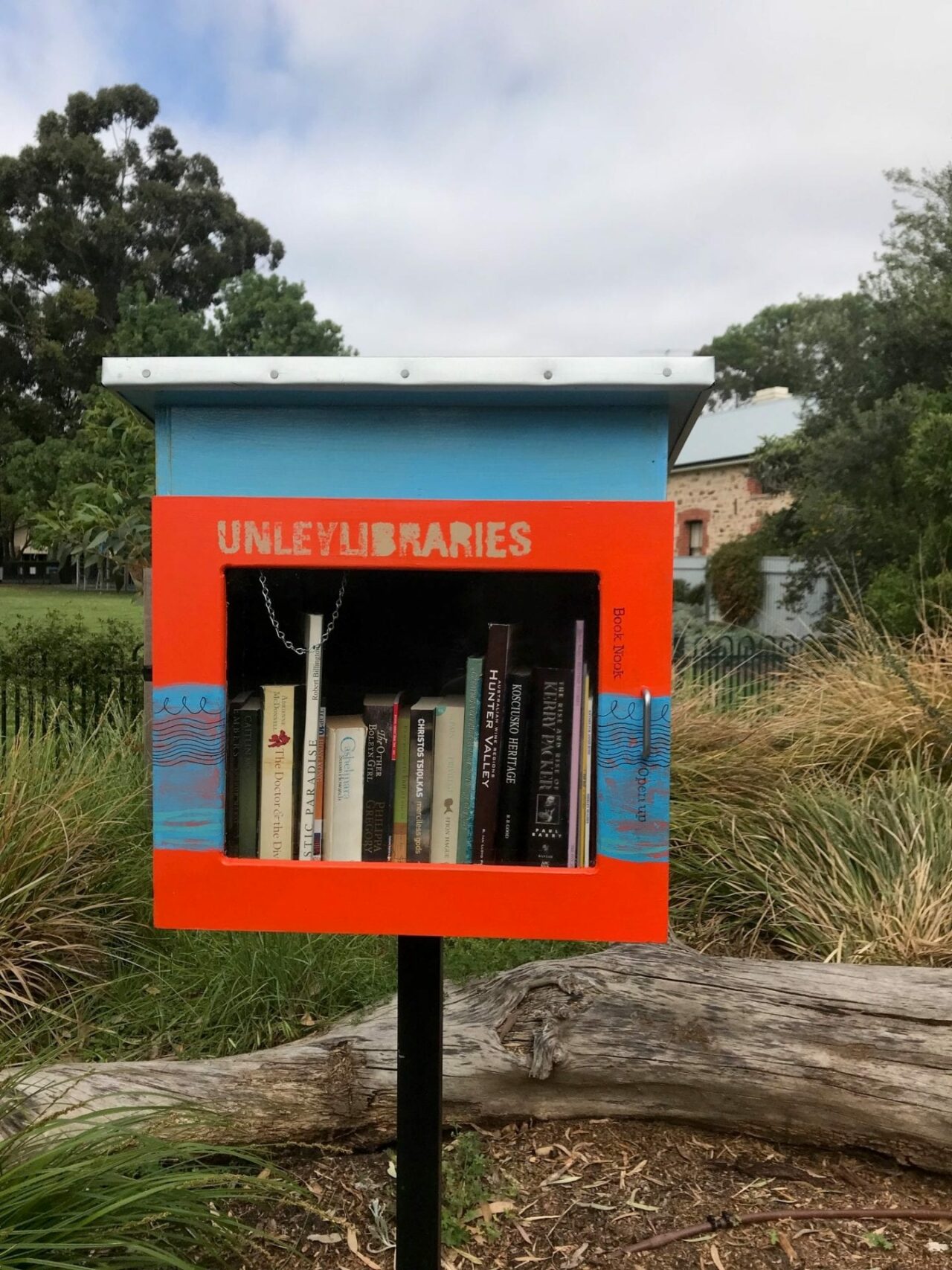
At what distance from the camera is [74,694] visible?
6.04 metres

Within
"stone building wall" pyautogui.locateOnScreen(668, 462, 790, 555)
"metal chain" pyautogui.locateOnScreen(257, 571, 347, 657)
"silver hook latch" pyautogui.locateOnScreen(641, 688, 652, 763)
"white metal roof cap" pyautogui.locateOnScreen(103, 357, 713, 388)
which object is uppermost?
"stone building wall" pyautogui.locateOnScreen(668, 462, 790, 555)

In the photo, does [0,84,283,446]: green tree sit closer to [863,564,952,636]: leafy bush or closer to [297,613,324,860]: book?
[863,564,952,636]: leafy bush

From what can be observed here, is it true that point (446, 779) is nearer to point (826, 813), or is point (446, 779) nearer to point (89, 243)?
point (826, 813)

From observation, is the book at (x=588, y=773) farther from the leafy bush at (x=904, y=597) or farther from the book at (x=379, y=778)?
the leafy bush at (x=904, y=597)

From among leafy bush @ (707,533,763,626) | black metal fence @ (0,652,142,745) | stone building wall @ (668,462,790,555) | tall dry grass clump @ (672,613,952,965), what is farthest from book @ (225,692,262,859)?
stone building wall @ (668,462,790,555)

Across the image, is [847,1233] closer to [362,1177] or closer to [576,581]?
[362,1177]

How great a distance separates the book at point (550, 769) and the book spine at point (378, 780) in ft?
0.76

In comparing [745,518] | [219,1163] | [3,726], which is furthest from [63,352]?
[219,1163]

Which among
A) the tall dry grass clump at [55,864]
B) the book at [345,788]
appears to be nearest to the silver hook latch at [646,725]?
the book at [345,788]

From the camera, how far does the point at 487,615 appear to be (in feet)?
5.88

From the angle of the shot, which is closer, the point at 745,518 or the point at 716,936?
the point at 716,936

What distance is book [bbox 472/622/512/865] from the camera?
57.4 inches

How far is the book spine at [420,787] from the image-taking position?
150cm

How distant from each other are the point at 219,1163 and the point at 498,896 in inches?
62.1
